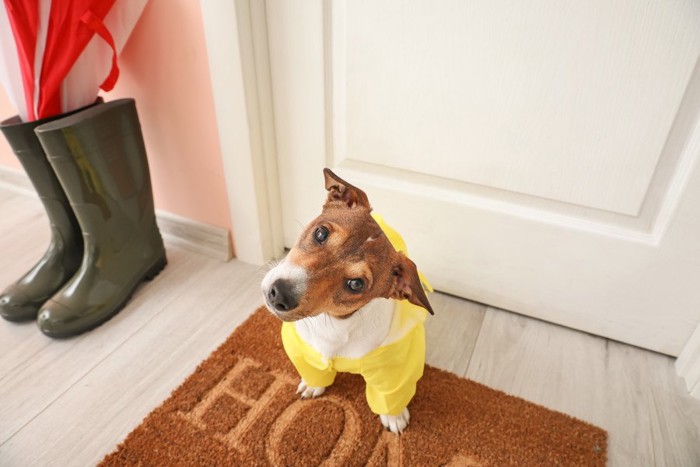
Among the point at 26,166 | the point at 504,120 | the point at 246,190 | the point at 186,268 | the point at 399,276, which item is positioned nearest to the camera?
the point at 399,276

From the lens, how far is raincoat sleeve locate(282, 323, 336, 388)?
2.67ft

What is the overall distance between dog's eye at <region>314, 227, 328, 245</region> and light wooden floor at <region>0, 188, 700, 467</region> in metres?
0.54

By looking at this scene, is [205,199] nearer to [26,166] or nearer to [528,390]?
[26,166]

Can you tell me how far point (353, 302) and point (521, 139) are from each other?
0.55 meters

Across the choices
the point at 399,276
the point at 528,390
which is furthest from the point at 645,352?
the point at 399,276

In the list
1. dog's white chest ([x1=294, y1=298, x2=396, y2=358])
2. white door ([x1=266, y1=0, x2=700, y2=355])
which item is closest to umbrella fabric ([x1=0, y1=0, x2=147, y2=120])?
white door ([x1=266, y1=0, x2=700, y2=355])

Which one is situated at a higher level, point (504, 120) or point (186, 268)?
point (504, 120)

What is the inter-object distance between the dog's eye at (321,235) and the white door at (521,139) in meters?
0.47

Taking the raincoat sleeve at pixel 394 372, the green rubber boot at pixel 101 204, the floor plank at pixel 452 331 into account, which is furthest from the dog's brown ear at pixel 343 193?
the green rubber boot at pixel 101 204

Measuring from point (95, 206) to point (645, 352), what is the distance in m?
1.39

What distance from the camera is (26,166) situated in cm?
104

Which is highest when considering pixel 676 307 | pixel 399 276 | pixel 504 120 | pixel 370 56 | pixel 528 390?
pixel 370 56

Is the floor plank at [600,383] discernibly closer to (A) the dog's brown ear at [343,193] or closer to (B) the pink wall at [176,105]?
(A) the dog's brown ear at [343,193]

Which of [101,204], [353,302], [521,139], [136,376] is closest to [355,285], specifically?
[353,302]
